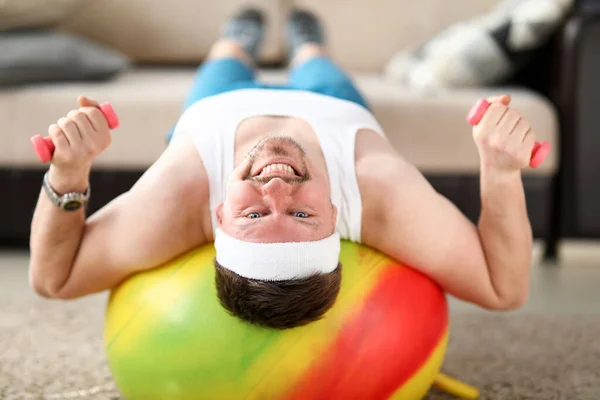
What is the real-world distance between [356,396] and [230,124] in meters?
0.65

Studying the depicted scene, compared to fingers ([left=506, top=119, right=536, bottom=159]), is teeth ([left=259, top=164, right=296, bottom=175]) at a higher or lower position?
higher

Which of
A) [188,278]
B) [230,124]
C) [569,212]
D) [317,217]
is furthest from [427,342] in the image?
[569,212]

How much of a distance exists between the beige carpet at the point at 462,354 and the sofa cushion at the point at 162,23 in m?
1.29

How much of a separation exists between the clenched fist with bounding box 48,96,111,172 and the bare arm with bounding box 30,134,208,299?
0.04 meters

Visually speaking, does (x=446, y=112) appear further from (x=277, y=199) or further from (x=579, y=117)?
(x=277, y=199)

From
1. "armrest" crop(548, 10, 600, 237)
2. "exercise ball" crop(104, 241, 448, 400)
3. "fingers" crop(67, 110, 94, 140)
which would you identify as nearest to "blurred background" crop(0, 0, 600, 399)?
"armrest" crop(548, 10, 600, 237)

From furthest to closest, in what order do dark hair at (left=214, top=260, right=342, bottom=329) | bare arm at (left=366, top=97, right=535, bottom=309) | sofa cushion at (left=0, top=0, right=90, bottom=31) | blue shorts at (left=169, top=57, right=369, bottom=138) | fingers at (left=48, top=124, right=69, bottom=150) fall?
sofa cushion at (left=0, top=0, right=90, bottom=31) < blue shorts at (left=169, top=57, right=369, bottom=138) < bare arm at (left=366, top=97, right=535, bottom=309) < fingers at (left=48, top=124, right=69, bottom=150) < dark hair at (left=214, top=260, right=342, bottom=329)

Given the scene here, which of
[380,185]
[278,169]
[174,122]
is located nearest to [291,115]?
[380,185]

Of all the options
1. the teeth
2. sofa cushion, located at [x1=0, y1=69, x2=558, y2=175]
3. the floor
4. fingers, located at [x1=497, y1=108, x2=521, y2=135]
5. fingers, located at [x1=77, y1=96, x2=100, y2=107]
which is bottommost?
the floor

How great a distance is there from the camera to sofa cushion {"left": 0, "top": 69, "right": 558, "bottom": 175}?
246cm

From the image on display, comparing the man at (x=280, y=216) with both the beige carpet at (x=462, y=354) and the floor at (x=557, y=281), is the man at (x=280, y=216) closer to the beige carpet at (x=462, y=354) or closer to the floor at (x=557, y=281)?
the beige carpet at (x=462, y=354)

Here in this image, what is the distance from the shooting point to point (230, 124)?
1.66 metres

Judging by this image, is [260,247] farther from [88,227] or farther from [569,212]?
[569,212]

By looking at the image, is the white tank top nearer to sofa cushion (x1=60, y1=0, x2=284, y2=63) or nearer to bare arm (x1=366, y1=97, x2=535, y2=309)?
bare arm (x1=366, y1=97, x2=535, y2=309)
